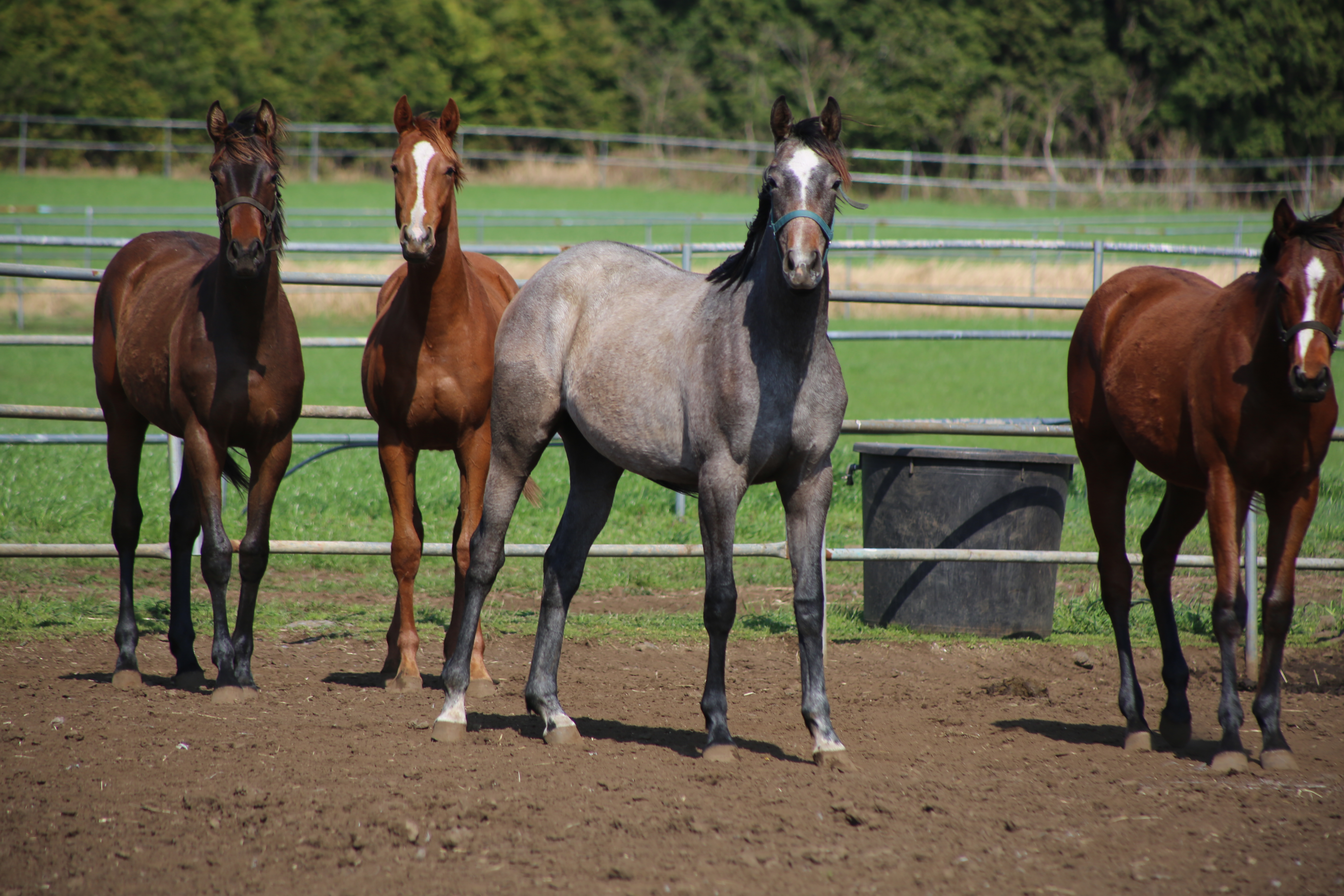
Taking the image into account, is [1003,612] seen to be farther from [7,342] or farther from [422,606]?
[7,342]

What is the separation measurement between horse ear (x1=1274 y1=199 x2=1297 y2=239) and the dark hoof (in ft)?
12.7

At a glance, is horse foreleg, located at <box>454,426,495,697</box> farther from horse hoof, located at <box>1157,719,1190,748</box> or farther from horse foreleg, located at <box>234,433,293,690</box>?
horse hoof, located at <box>1157,719,1190,748</box>

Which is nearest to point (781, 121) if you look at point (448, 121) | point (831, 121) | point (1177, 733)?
point (831, 121)

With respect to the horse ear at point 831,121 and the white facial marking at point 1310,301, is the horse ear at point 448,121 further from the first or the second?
the white facial marking at point 1310,301

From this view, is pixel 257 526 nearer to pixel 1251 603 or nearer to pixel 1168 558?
pixel 1168 558

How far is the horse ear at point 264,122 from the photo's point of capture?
4.81m

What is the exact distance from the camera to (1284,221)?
4031mm

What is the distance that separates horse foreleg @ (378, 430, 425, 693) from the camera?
5.02 metres

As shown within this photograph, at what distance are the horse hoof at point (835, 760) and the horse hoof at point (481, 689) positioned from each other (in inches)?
66.4

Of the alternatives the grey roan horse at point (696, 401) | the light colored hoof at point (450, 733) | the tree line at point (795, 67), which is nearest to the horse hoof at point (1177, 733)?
the grey roan horse at point (696, 401)

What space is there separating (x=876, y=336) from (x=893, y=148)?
35617 mm

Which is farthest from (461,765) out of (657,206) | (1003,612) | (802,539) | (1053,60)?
(1053,60)

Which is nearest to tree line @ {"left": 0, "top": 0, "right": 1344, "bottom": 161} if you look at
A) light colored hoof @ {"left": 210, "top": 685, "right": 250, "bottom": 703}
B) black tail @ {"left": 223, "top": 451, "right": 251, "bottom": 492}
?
black tail @ {"left": 223, "top": 451, "right": 251, "bottom": 492}

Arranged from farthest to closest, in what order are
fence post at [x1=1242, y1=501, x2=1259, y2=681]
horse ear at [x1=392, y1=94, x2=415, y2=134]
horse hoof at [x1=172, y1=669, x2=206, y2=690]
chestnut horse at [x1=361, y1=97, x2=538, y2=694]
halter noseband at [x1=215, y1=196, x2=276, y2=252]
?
fence post at [x1=1242, y1=501, x2=1259, y2=681]
horse hoof at [x1=172, y1=669, x2=206, y2=690]
chestnut horse at [x1=361, y1=97, x2=538, y2=694]
horse ear at [x1=392, y1=94, x2=415, y2=134]
halter noseband at [x1=215, y1=196, x2=276, y2=252]
